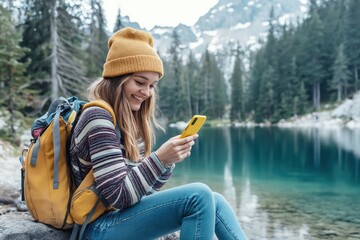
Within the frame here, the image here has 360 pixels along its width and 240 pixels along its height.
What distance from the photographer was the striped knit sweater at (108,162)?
185cm

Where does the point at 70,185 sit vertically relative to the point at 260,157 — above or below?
above

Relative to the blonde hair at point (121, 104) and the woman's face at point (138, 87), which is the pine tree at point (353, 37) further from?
the blonde hair at point (121, 104)

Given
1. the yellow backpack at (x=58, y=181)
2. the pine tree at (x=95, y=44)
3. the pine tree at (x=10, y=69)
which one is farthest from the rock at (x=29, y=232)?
the pine tree at (x=95, y=44)

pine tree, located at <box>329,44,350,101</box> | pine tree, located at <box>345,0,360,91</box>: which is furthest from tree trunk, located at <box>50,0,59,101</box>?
pine tree, located at <box>345,0,360,91</box>

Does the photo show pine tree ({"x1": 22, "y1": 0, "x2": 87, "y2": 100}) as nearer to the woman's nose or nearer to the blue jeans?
the woman's nose

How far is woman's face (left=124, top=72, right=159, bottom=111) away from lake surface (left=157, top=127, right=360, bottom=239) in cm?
489

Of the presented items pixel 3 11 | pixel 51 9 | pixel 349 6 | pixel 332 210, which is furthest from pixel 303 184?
pixel 349 6

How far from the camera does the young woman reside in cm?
187

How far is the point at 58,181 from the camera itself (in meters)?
1.95

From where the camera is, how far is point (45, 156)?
1948 millimetres

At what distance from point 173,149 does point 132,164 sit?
1.09ft

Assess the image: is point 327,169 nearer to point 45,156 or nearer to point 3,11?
point 3,11

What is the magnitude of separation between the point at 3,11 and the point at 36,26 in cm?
740

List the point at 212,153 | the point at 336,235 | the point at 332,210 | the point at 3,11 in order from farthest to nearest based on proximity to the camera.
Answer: the point at 212,153 → the point at 3,11 → the point at 332,210 → the point at 336,235
